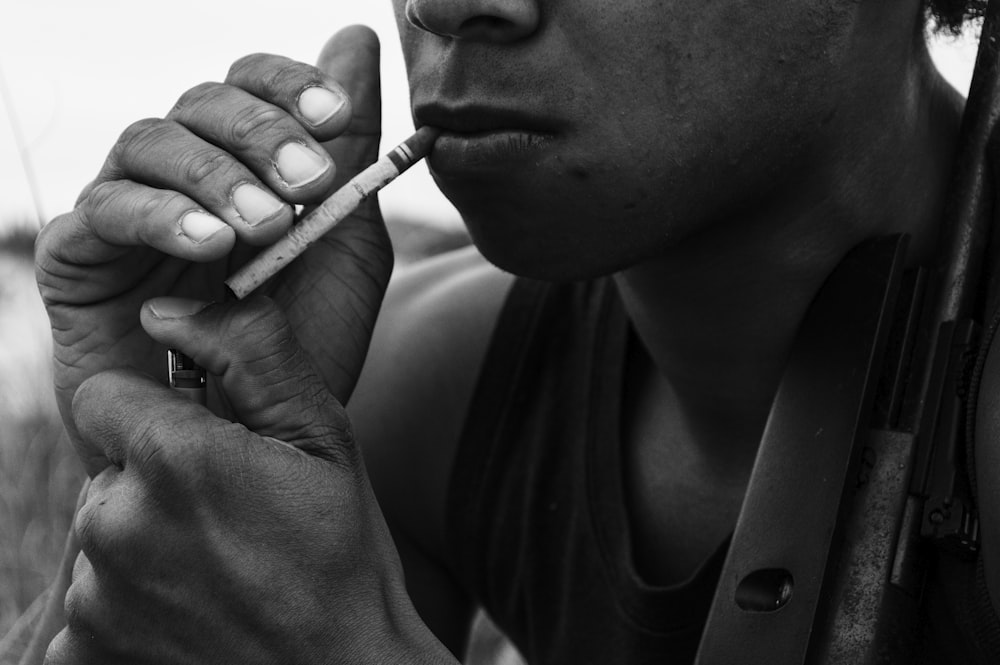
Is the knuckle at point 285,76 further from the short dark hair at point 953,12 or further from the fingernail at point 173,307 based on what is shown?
the short dark hair at point 953,12

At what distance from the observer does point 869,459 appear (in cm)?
165

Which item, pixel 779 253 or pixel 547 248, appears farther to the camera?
pixel 779 253

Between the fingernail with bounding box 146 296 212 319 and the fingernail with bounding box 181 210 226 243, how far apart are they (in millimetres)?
117

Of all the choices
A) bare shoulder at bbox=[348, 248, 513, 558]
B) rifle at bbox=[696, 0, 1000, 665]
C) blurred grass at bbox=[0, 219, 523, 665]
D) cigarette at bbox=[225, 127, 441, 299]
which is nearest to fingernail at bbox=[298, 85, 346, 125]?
cigarette at bbox=[225, 127, 441, 299]

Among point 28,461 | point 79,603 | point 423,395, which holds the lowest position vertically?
point 28,461

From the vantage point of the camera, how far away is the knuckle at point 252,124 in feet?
5.02

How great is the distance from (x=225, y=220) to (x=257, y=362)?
17 centimetres

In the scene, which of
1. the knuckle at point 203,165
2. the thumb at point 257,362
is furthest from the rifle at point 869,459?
the knuckle at point 203,165

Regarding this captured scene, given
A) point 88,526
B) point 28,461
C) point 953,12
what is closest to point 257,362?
point 88,526

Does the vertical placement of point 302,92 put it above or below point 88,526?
above

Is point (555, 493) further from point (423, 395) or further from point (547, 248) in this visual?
point (547, 248)

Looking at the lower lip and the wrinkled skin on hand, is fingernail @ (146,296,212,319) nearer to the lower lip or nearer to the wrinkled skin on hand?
the wrinkled skin on hand

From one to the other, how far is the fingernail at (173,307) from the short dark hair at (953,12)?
3.60ft

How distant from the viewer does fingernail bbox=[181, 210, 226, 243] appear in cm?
146
